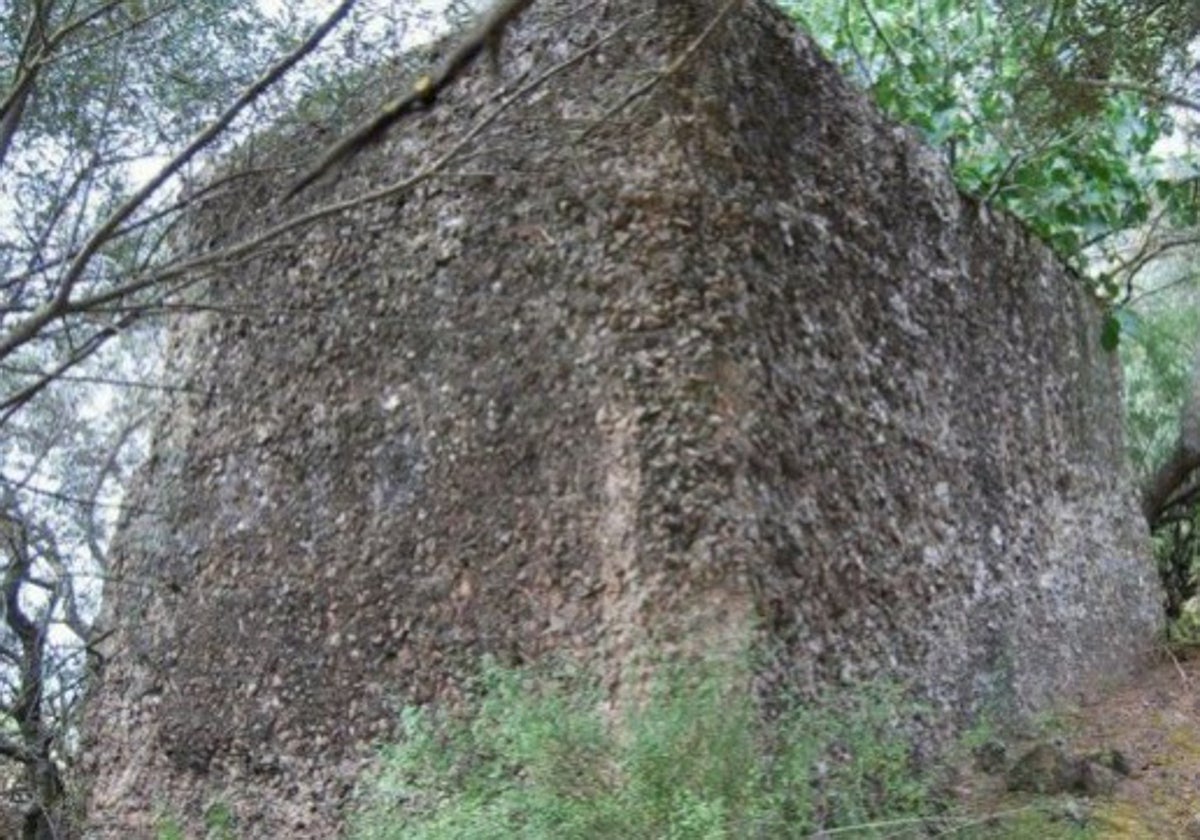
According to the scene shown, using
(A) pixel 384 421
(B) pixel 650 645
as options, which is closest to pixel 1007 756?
(B) pixel 650 645

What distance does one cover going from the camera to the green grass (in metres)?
3.16

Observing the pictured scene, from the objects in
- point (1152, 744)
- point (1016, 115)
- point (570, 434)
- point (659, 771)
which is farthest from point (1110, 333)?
point (659, 771)

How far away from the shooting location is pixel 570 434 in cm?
407

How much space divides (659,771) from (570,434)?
3.83 feet

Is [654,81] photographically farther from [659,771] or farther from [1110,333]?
[1110,333]

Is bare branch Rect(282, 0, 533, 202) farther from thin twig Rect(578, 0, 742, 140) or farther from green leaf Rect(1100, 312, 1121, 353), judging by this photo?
green leaf Rect(1100, 312, 1121, 353)

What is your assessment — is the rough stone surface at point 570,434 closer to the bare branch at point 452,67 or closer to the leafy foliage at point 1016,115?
the leafy foliage at point 1016,115

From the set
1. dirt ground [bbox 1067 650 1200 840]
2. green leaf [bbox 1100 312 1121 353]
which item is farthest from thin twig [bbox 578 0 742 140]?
green leaf [bbox 1100 312 1121 353]

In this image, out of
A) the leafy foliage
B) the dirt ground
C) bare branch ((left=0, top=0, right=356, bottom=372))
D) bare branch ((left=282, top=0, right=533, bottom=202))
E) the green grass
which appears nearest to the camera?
bare branch ((left=282, top=0, right=533, bottom=202))

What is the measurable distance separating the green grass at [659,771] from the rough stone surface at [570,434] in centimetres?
17

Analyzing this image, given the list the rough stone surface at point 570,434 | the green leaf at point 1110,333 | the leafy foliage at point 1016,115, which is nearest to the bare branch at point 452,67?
the rough stone surface at point 570,434

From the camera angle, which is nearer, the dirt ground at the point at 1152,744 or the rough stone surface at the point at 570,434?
the rough stone surface at the point at 570,434

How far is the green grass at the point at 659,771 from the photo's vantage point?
124 inches

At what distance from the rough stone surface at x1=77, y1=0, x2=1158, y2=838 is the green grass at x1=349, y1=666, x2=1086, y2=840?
170mm
